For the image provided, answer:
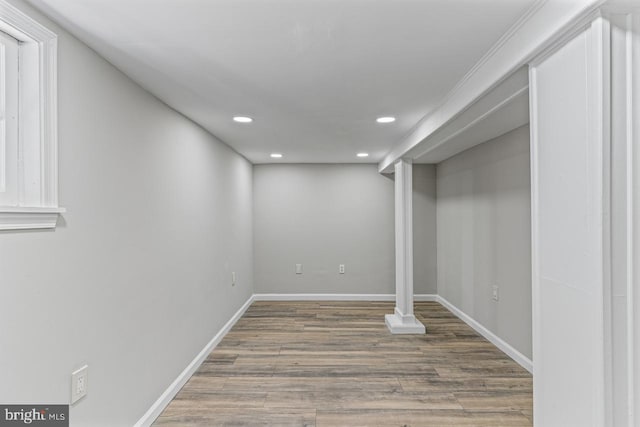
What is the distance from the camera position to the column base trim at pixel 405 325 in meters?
3.66

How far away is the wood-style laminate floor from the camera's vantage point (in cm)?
216

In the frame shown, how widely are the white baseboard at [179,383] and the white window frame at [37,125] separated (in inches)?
55.5

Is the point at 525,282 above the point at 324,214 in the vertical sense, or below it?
below

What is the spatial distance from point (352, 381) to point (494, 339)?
1.68m

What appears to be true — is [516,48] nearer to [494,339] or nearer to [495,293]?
[495,293]

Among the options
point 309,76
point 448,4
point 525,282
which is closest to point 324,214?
point 525,282

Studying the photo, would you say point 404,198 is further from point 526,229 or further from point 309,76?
point 309,76

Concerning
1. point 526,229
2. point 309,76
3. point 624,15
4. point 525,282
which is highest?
point 309,76

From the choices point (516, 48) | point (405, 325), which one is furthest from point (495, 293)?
point (516, 48)

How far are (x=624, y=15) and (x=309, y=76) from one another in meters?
1.30

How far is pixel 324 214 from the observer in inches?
201

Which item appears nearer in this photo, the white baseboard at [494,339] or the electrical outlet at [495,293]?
the white baseboard at [494,339]

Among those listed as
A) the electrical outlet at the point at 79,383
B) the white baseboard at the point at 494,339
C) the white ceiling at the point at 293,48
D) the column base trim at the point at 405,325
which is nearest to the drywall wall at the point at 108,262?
the electrical outlet at the point at 79,383

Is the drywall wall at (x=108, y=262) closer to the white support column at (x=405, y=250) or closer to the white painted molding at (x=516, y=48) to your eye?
A: the white painted molding at (x=516, y=48)
